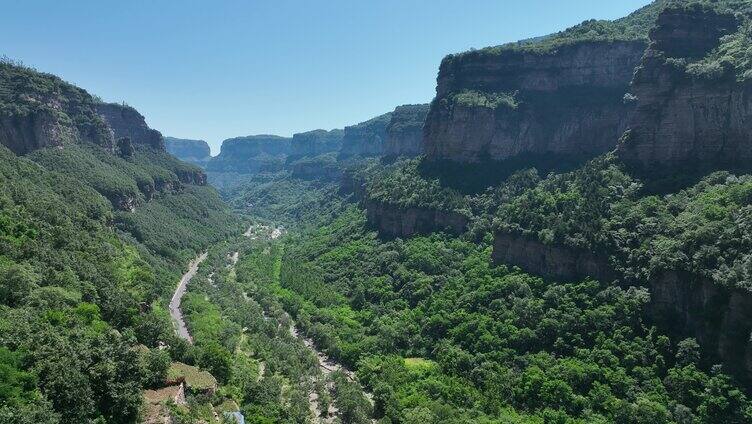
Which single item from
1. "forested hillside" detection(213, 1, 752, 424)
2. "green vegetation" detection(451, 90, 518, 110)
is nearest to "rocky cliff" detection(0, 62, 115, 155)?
"forested hillside" detection(213, 1, 752, 424)

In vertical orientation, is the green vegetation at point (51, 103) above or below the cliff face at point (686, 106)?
above

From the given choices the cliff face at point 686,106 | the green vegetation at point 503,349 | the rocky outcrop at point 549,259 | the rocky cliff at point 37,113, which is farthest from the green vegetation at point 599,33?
the rocky cliff at point 37,113

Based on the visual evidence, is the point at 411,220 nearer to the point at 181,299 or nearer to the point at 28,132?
the point at 181,299

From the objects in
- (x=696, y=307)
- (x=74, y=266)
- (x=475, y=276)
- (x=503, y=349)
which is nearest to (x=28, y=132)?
(x=74, y=266)

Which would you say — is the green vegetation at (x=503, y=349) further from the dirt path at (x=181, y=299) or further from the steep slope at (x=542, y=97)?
the steep slope at (x=542, y=97)

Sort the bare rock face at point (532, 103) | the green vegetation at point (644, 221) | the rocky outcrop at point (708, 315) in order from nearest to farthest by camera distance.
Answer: the rocky outcrop at point (708, 315), the green vegetation at point (644, 221), the bare rock face at point (532, 103)

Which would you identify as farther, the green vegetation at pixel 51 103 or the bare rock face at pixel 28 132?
the green vegetation at pixel 51 103

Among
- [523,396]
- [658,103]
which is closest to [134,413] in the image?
[523,396]

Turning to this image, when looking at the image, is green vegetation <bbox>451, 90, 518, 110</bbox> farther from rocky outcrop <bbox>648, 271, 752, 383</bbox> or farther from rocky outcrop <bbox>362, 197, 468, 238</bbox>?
rocky outcrop <bbox>648, 271, 752, 383</bbox>
